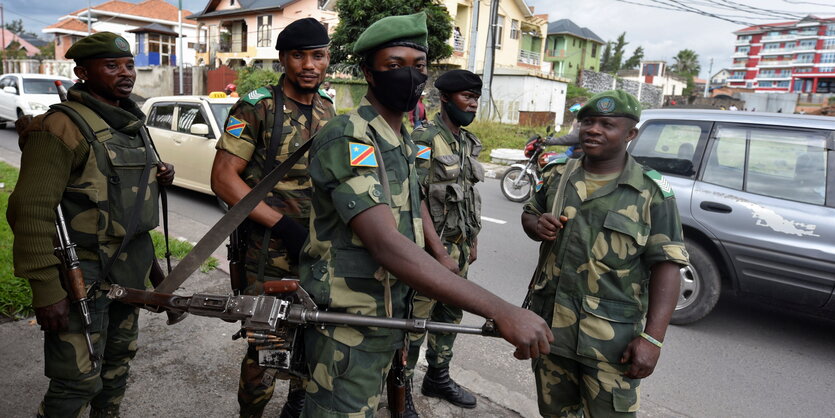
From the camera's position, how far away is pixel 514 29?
121ft

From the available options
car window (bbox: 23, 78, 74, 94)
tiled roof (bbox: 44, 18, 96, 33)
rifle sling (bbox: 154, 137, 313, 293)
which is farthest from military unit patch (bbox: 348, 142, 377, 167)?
tiled roof (bbox: 44, 18, 96, 33)

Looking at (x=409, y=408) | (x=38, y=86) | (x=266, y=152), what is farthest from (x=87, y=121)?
(x=38, y=86)

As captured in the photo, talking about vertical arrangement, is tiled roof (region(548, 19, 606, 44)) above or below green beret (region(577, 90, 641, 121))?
above

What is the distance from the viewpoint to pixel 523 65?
129ft

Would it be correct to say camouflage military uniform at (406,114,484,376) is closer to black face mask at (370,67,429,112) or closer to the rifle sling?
the rifle sling

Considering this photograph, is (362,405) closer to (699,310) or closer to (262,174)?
→ (262,174)

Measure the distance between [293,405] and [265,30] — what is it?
37.3 metres

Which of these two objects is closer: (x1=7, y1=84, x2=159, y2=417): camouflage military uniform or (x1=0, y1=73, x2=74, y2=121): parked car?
(x1=7, y1=84, x2=159, y2=417): camouflage military uniform

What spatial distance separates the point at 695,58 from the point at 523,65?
76179 millimetres

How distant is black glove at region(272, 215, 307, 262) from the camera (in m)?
2.41

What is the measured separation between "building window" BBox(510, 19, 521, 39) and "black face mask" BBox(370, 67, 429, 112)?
3724 cm

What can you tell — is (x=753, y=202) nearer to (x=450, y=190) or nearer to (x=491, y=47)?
(x=450, y=190)

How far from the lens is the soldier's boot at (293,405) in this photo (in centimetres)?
275

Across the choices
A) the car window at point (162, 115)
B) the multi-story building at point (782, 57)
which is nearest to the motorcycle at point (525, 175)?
the car window at point (162, 115)
